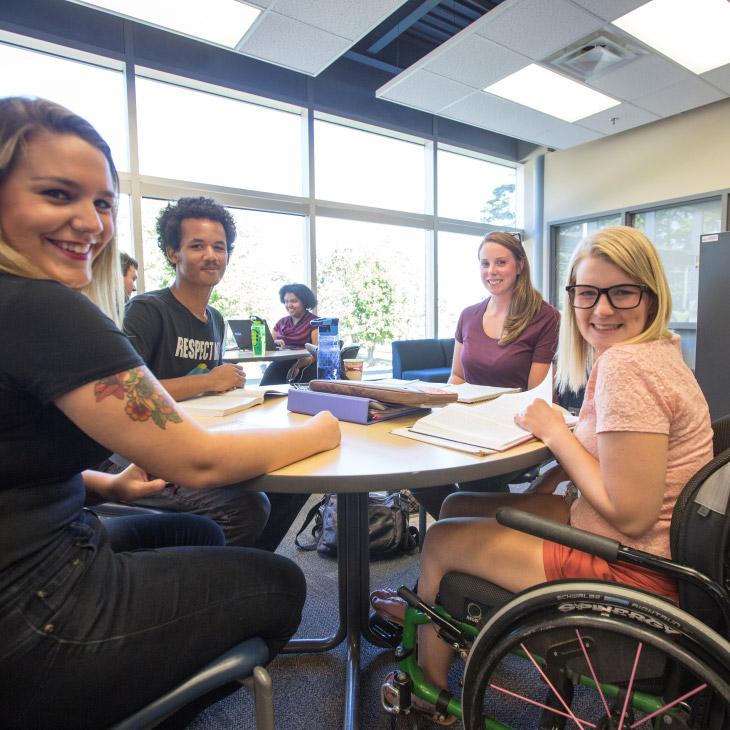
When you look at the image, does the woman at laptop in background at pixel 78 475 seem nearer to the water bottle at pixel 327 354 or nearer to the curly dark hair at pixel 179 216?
the water bottle at pixel 327 354

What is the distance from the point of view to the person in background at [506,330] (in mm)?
1911

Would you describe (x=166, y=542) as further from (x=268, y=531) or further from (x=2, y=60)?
(x=2, y=60)

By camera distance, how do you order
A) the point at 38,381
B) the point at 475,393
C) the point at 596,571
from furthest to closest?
1. the point at 475,393
2. the point at 596,571
3. the point at 38,381

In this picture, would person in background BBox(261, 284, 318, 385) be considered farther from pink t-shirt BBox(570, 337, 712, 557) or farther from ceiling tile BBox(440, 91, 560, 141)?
pink t-shirt BBox(570, 337, 712, 557)

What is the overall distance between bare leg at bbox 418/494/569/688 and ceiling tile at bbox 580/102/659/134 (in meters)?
4.82

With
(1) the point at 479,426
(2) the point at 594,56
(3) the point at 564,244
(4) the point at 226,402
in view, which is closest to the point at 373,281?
(3) the point at 564,244

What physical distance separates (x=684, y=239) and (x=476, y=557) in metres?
5.64

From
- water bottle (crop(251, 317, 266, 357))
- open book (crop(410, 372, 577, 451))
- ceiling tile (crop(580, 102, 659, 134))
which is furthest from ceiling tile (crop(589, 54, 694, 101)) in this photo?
open book (crop(410, 372, 577, 451))

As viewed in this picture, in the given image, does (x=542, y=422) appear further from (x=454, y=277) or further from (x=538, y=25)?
(x=454, y=277)

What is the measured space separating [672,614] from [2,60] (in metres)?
4.96

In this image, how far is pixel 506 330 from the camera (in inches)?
76.5

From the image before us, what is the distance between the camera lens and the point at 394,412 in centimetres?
111

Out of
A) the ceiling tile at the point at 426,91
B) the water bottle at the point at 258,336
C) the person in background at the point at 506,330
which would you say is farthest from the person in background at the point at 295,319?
the person in background at the point at 506,330

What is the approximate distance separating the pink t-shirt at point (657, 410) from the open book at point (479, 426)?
0.17m
